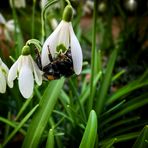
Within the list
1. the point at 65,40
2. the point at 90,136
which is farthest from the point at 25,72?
the point at 90,136

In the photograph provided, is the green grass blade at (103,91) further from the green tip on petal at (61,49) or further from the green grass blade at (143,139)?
the green tip on petal at (61,49)

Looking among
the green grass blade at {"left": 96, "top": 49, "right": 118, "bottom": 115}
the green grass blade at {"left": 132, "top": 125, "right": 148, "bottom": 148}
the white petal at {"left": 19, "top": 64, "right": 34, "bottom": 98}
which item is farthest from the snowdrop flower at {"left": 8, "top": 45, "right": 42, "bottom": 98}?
the green grass blade at {"left": 96, "top": 49, "right": 118, "bottom": 115}

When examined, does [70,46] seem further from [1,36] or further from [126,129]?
[1,36]

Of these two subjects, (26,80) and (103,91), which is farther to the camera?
(103,91)

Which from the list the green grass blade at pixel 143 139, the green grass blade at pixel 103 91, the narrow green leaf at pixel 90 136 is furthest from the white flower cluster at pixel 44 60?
the green grass blade at pixel 103 91

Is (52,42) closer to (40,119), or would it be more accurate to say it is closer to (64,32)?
(64,32)
